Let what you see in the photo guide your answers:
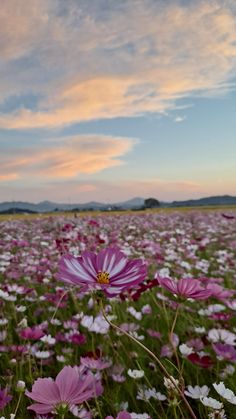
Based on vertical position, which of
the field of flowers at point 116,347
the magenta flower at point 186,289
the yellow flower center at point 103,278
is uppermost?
the yellow flower center at point 103,278

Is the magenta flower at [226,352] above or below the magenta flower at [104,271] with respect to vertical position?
below

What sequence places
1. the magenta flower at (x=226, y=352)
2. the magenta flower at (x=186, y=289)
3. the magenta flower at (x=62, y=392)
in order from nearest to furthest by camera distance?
the magenta flower at (x=62, y=392) < the magenta flower at (x=186, y=289) < the magenta flower at (x=226, y=352)

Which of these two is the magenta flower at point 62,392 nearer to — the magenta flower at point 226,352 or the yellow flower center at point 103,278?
the yellow flower center at point 103,278

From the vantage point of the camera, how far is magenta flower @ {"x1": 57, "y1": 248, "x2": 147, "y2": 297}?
29.2 inches

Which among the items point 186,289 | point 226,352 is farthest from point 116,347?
point 186,289

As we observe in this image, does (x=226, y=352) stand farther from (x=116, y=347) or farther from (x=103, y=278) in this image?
(x=103, y=278)

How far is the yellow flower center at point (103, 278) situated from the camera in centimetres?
77

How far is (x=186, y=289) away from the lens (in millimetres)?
824

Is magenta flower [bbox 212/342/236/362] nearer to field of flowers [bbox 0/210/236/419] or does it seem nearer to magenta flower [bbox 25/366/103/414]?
field of flowers [bbox 0/210/236/419]

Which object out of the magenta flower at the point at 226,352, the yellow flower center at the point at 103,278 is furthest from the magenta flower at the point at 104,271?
the magenta flower at the point at 226,352

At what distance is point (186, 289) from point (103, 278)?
171mm

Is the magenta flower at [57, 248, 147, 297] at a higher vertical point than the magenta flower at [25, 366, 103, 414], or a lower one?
higher

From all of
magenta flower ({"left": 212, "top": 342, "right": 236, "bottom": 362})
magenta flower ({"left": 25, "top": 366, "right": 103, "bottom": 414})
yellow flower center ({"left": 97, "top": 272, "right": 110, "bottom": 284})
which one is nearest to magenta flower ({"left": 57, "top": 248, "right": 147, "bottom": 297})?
yellow flower center ({"left": 97, "top": 272, "right": 110, "bottom": 284})

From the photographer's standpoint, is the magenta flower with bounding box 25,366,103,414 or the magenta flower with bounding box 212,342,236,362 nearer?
the magenta flower with bounding box 25,366,103,414
